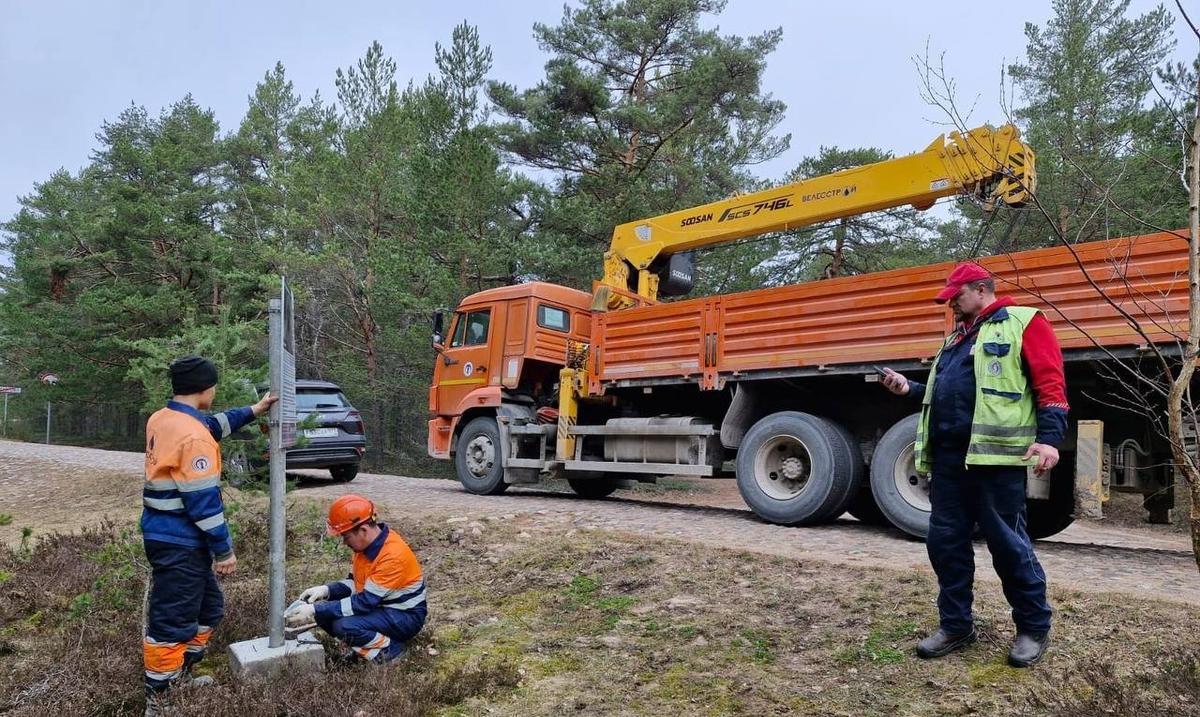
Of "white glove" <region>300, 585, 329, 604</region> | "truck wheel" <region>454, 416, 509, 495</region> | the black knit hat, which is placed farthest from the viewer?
"truck wheel" <region>454, 416, 509, 495</region>

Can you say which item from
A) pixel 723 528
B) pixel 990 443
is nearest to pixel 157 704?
pixel 990 443

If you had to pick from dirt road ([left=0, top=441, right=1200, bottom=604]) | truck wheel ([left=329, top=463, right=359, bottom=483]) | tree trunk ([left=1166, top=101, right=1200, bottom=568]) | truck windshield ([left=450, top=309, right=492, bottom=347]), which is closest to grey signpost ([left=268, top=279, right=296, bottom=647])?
dirt road ([left=0, top=441, right=1200, bottom=604])

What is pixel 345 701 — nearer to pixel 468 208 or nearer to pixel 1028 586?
pixel 1028 586

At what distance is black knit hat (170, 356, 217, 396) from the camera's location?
3.57 metres

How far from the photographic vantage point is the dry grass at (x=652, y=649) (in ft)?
Answer: 10.4

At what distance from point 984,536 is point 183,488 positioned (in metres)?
3.47

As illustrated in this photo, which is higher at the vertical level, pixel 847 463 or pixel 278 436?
pixel 278 436

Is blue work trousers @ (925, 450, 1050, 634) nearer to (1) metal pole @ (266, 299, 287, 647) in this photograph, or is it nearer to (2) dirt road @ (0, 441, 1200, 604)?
(2) dirt road @ (0, 441, 1200, 604)

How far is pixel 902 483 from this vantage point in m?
6.56

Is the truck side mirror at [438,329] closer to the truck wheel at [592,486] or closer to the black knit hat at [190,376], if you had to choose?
the truck wheel at [592,486]

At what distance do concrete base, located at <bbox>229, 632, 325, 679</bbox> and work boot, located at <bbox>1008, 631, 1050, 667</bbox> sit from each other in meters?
3.10

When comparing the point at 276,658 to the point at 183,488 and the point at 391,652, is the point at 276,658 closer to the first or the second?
the point at 391,652

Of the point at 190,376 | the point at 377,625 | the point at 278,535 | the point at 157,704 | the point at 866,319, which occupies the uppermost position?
the point at 866,319

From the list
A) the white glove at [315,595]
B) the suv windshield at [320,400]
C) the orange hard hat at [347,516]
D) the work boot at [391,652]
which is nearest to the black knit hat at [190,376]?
the orange hard hat at [347,516]
